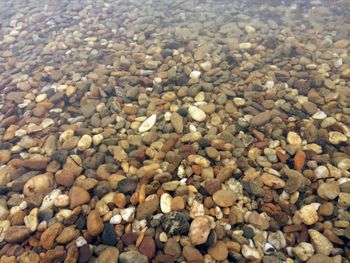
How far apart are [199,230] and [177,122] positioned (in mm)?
1701

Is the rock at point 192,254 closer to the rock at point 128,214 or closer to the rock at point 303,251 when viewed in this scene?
the rock at point 128,214

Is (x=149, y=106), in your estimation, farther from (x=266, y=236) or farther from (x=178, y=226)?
(x=266, y=236)

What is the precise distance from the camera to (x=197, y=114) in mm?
4797

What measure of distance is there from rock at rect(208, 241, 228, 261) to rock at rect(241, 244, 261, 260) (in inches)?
7.0

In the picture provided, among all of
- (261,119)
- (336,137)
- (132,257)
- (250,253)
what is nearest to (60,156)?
(132,257)

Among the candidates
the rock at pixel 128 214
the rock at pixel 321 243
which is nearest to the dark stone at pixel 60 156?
the rock at pixel 128 214

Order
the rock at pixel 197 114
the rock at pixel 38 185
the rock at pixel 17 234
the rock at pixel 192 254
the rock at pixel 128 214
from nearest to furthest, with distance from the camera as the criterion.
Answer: the rock at pixel 192 254, the rock at pixel 17 234, the rock at pixel 128 214, the rock at pixel 38 185, the rock at pixel 197 114

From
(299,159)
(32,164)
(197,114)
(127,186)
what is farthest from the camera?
(197,114)

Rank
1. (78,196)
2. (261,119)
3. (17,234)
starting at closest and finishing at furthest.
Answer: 1. (17,234)
2. (78,196)
3. (261,119)

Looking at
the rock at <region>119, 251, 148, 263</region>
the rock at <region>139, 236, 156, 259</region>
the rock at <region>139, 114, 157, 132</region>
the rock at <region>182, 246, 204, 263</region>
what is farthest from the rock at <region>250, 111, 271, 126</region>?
the rock at <region>119, 251, 148, 263</region>

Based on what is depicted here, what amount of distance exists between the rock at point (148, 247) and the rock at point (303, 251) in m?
1.41

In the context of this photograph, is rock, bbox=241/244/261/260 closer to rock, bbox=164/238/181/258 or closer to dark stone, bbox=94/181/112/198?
rock, bbox=164/238/181/258

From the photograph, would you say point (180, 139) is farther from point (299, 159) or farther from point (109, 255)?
point (109, 255)

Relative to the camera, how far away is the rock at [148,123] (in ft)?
15.5
